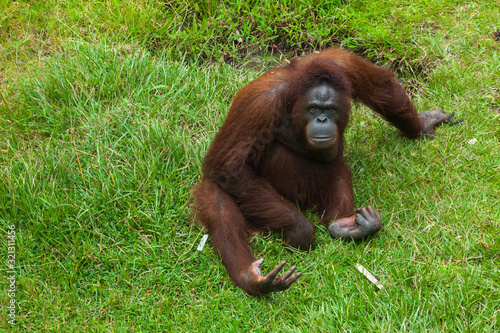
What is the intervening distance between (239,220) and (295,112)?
798mm

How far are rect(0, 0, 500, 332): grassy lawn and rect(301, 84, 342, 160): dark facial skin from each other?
0.69 m

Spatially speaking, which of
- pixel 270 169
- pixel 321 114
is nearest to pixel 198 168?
pixel 270 169

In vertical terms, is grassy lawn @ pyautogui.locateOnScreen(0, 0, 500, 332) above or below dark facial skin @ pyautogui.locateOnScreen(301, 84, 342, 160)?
below

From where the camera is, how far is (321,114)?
3551mm

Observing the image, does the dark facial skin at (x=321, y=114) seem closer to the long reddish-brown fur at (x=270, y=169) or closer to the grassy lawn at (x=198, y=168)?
the long reddish-brown fur at (x=270, y=169)

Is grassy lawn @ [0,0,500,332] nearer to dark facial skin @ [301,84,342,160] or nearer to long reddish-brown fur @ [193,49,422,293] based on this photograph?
long reddish-brown fur @ [193,49,422,293]

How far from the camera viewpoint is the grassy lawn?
324cm

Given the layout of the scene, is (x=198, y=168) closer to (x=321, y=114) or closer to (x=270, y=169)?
(x=270, y=169)

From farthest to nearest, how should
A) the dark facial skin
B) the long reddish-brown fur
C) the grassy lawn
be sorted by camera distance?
the long reddish-brown fur, the dark facial skin, the grassy lawn

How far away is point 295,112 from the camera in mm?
3656

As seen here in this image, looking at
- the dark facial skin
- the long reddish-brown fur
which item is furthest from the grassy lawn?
the dark facial skin

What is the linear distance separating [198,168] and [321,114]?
1.08 meters

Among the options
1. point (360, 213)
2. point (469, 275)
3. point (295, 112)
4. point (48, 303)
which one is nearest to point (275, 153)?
point (295, 112)

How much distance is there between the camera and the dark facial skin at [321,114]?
3.51 m
